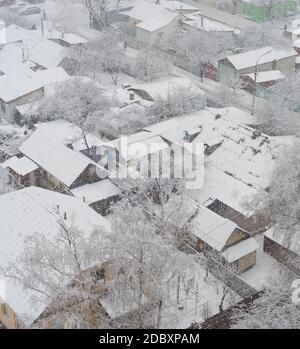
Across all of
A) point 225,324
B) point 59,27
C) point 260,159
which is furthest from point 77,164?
point 59,27

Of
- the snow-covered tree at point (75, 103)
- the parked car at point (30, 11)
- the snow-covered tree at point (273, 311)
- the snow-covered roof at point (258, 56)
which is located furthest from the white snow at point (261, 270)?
the parked car at point (30, 11)

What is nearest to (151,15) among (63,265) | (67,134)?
(67,134)

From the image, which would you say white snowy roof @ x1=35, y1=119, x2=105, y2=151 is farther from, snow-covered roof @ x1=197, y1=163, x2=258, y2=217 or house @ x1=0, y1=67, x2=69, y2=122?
snow-covered roof @ x1=197, y1=163, x2=258, y2=217

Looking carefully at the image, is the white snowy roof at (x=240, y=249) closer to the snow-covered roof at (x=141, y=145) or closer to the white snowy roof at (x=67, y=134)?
the snow-covered roof at (x=141, y=145)

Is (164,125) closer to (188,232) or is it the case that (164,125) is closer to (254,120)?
(254,120)

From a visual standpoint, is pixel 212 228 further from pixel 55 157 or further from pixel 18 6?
pixel 18 6

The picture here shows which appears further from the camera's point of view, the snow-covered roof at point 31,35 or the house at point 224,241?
the snow-covered roof at point 31,35

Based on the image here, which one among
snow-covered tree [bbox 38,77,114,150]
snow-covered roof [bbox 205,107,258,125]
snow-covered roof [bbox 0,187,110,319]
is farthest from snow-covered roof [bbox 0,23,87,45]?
snow-covered roof [bbox 0,187,110,319]
